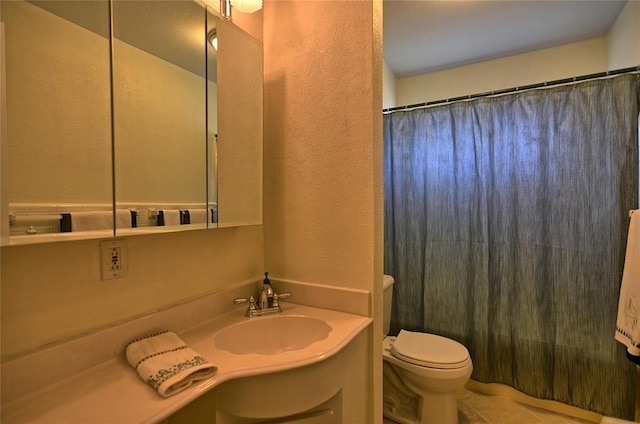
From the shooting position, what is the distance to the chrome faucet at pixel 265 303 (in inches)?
47.9

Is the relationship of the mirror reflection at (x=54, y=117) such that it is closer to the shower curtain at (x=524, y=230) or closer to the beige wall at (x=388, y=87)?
the shower curtain at (x=524, y=230)

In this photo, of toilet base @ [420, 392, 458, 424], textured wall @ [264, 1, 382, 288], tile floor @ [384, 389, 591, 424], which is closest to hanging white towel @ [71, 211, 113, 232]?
textured wall @ [264, 1, 382, 288]

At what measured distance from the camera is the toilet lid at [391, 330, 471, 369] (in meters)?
1.64

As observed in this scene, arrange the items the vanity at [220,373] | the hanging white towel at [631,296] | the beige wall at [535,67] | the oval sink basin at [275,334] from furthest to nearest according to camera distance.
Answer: the beige wall at [535,67], the hanging white towel at [631,296], the oval sink basin at [275,334], the vanity at [220,373]

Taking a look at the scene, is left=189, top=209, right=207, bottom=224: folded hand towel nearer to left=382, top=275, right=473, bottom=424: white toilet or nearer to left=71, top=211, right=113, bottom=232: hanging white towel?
left=71, top=211, right=113, bottom=232: hanging white towel

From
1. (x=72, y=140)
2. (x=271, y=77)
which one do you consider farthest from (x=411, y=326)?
(x=72, y=140)

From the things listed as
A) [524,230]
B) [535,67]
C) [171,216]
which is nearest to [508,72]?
[535,67]

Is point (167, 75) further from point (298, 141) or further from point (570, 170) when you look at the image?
point (570, 170)

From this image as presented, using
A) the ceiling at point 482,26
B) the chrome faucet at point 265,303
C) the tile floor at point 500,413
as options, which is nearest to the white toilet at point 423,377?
the tile floor at point 500,413

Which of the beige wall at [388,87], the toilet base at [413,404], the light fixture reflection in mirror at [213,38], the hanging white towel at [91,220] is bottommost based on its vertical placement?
the toilet base at [413,404]

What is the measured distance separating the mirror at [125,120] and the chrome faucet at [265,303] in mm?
301

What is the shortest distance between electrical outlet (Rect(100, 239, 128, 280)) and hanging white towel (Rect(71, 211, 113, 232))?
66 mm

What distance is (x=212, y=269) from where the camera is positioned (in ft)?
3.97

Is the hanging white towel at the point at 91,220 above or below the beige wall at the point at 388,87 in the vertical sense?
below
